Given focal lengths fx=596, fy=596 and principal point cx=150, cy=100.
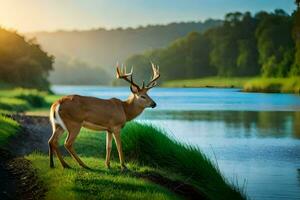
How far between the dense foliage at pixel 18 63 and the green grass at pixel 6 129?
134 ft

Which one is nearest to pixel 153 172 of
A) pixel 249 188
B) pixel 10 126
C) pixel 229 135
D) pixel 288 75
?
pixel 249 188

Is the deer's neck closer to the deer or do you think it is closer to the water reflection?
the deer

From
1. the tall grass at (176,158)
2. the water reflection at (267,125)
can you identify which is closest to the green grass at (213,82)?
the water reflection at (267,125)

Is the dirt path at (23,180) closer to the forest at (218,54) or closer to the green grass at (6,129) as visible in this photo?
the green grass at (6,129)

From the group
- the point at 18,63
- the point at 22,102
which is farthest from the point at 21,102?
the point at 18,63

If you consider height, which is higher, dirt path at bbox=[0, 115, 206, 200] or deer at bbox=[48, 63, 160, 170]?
deer at bbox=[48, 63, 160, 170]

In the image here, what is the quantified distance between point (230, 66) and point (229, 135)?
121736mm

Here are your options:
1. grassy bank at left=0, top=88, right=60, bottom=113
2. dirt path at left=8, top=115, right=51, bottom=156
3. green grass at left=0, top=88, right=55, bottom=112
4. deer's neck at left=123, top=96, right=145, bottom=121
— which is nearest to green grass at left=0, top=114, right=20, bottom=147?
dirt path at left=8, top=115, right=51, bottom=156

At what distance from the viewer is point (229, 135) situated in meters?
30.5

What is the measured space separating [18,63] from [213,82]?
99.3 metres

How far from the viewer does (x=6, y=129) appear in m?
19.6

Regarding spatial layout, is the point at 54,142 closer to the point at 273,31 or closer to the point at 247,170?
the point at 247,170

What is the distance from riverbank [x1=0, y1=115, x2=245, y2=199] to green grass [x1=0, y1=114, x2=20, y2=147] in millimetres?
526

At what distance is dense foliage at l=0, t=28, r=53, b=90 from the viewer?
61625mm
